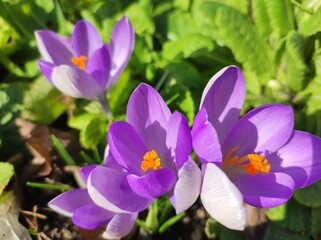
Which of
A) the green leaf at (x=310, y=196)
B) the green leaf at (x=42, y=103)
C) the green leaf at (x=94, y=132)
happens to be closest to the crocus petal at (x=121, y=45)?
the green leaf at (x=94, y=132)

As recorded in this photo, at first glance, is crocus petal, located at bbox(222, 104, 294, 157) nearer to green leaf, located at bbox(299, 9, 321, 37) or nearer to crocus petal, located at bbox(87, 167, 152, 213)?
crocus petal, located at bbox(87, 167, 152, 213)

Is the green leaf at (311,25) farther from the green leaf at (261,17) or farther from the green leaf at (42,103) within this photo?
the green leaf at (42,103)

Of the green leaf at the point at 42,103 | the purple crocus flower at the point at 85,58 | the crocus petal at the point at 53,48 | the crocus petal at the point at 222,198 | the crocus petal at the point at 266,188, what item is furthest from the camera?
the green leaf at the point at 42,103

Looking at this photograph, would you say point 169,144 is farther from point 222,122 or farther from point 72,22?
point 72,22

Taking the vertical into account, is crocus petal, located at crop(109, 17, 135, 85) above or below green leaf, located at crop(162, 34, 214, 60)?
above

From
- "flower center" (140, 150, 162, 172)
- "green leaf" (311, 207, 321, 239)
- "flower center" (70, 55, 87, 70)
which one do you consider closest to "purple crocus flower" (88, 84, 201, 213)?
"flower center" (140, 150, 162, 172)

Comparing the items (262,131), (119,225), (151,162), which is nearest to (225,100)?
(262,131)
